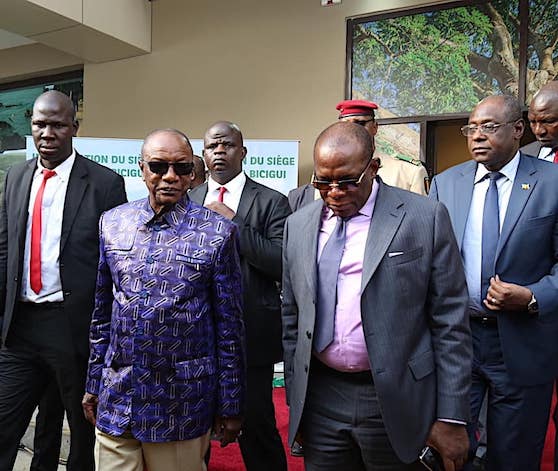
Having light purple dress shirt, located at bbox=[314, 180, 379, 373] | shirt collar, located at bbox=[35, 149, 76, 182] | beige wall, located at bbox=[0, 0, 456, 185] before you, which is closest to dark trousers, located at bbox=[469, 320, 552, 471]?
light purple dress shirt, located at bbox=[314, 180, 379, 373]

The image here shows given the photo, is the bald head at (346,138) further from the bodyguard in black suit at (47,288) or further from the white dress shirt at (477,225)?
the bodyguard in black suit at (47,288)

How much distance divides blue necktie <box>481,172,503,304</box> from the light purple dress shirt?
620 millimetres

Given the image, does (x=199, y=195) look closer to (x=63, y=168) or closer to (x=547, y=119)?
(x=63, y=168)

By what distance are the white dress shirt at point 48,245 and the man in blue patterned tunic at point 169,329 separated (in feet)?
1.77

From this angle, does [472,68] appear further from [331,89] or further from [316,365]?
[316,365]

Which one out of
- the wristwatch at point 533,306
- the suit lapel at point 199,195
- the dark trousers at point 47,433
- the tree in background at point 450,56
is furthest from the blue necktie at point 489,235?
the tree in background at point 450,56

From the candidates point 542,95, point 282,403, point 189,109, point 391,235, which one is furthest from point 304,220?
point 189,109

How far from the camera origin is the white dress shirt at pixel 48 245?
7.89ft

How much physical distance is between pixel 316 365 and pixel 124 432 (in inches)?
23.2

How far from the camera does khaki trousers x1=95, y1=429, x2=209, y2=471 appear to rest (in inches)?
73.4

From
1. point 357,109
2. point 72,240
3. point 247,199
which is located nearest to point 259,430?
point 247,199

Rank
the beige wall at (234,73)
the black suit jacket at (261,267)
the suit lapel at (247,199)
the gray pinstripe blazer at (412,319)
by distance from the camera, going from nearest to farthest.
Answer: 1. the gray pinstripe blazer at (412,319)
2. the black suit jacket at (261,267)
3. the suit lapel at (247,199)
4. the beige wall at (234,73)

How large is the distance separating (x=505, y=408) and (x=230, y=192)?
1373mm

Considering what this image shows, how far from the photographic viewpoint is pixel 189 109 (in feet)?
23.0
